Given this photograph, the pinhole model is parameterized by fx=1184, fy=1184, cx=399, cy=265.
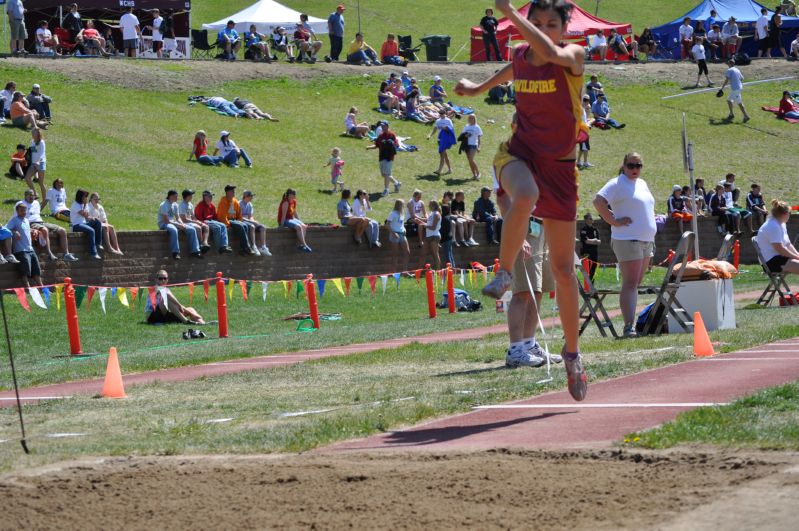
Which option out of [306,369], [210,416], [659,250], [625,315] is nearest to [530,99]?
[210,416]

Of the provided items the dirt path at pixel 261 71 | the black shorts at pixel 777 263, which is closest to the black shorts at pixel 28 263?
the black shorts at pixel 777 263

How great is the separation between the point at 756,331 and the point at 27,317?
13227mm

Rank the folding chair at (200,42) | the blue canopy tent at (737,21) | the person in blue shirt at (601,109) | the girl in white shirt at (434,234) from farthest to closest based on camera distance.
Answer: the blue canopy tent at (737,21) < the folding chair at (200,42) < the person in blue shirt at (601,109) < the girl in white shirt at (434,234)

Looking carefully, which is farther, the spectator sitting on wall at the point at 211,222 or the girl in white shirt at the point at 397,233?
the girl in white shirt at the point at 397,233

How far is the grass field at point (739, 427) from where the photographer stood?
19.2ft

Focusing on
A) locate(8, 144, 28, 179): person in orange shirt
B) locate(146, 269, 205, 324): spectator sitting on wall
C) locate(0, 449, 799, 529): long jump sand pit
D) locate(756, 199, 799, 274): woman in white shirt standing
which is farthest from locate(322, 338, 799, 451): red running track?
locate(8, 144, 28, 179): person in orange shirt

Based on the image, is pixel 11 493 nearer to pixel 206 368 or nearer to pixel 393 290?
pixel 206 368

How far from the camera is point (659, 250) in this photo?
3406 cm

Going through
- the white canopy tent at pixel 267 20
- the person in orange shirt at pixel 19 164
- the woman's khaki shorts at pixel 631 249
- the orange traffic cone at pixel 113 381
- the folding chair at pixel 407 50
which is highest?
the white canopy tent at pixel 267 20

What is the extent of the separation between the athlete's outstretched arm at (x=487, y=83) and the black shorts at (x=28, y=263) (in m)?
15.4

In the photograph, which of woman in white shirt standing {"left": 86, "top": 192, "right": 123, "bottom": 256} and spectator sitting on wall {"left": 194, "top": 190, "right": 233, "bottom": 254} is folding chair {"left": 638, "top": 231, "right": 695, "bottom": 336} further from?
spectator sitting on wall {"left": 194, "top": 190, "right": 233, "bottom": 254}

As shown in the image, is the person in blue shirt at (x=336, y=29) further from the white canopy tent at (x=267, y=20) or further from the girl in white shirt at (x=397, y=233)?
the girl in white shirt at (x=397, y=233)

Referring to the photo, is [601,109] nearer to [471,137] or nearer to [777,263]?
[471,137]

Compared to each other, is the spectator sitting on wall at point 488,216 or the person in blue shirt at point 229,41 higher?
the person in blue shirt at point 229,41
